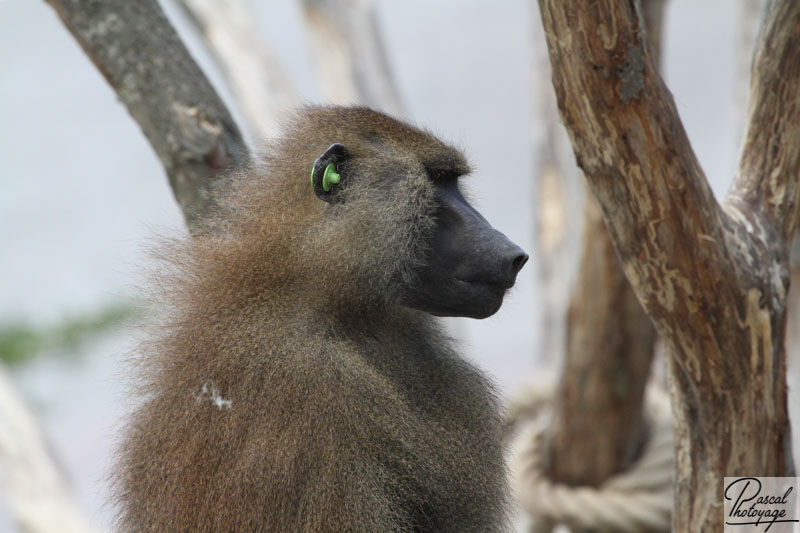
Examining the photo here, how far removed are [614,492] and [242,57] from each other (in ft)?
10.7

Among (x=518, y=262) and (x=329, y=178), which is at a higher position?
(x=329, y=178)

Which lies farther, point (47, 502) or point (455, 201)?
point (47, 502)

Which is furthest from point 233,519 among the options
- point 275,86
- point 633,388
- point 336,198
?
point 275,86

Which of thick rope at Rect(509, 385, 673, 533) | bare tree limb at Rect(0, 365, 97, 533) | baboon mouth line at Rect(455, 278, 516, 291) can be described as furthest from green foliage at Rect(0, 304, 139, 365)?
baboon mouth line at Rect(455, 278, 516, 291)

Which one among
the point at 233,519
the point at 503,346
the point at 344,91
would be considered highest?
the point at 344,91

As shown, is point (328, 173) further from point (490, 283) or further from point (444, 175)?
point (490, 283)

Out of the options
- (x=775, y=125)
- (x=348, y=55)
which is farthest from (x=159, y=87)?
(x=348, y=55)

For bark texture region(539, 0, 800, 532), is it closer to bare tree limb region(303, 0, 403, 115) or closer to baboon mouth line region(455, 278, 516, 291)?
baboon mouth line region(455, 278, 516, 291)

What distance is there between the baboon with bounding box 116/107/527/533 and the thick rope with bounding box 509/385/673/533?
138 cm

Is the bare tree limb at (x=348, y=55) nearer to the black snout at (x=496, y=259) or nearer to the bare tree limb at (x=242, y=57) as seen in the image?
the bare tree limb at (x=242, y=57)

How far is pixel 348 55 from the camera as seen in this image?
5191mm

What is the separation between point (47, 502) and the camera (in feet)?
16.3

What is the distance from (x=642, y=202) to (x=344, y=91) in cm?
326

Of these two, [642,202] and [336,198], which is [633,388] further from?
[336,198]
